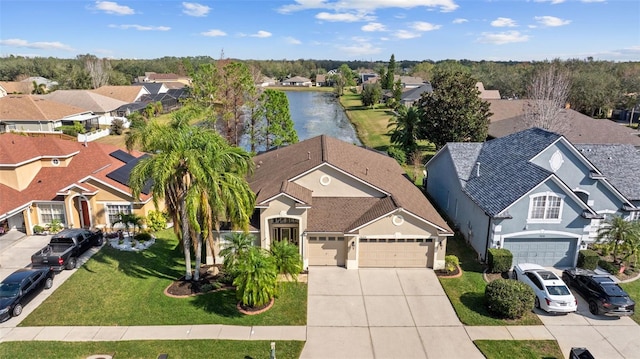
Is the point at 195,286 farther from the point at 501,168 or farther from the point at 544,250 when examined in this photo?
the point at 501,168

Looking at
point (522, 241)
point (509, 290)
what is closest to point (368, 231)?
point (509, 290)

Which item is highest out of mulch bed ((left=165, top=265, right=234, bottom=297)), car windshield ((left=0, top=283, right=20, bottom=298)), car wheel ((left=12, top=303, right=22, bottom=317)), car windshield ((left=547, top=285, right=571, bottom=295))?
car windshield ((left=0, top=283, right=20, bottom=298))

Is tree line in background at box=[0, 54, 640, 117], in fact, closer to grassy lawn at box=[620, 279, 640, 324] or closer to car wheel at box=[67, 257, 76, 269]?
car wheel at box=[67, 257, 76, 269]

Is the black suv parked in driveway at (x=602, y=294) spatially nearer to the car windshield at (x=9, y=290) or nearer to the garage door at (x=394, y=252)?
the garage door at (x=394, y=252)

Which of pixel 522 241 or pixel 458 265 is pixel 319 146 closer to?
pixel 458 265

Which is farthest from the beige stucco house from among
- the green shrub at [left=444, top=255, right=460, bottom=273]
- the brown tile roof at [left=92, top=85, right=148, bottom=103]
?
the brown tile roof at [left=92, top=85, right=148, bottom=103]

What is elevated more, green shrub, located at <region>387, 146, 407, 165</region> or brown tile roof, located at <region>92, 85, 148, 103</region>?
Result: brown tile roof, located at <region>92, 85, 148, 103</region>

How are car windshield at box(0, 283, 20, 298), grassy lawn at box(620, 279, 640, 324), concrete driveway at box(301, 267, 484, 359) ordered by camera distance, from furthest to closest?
grassy lawn at box(620, 279, 640, 324) → car windshield at box(0, 283, 20, 298) → concrete driveway at box(301, 267, 484, 359)
